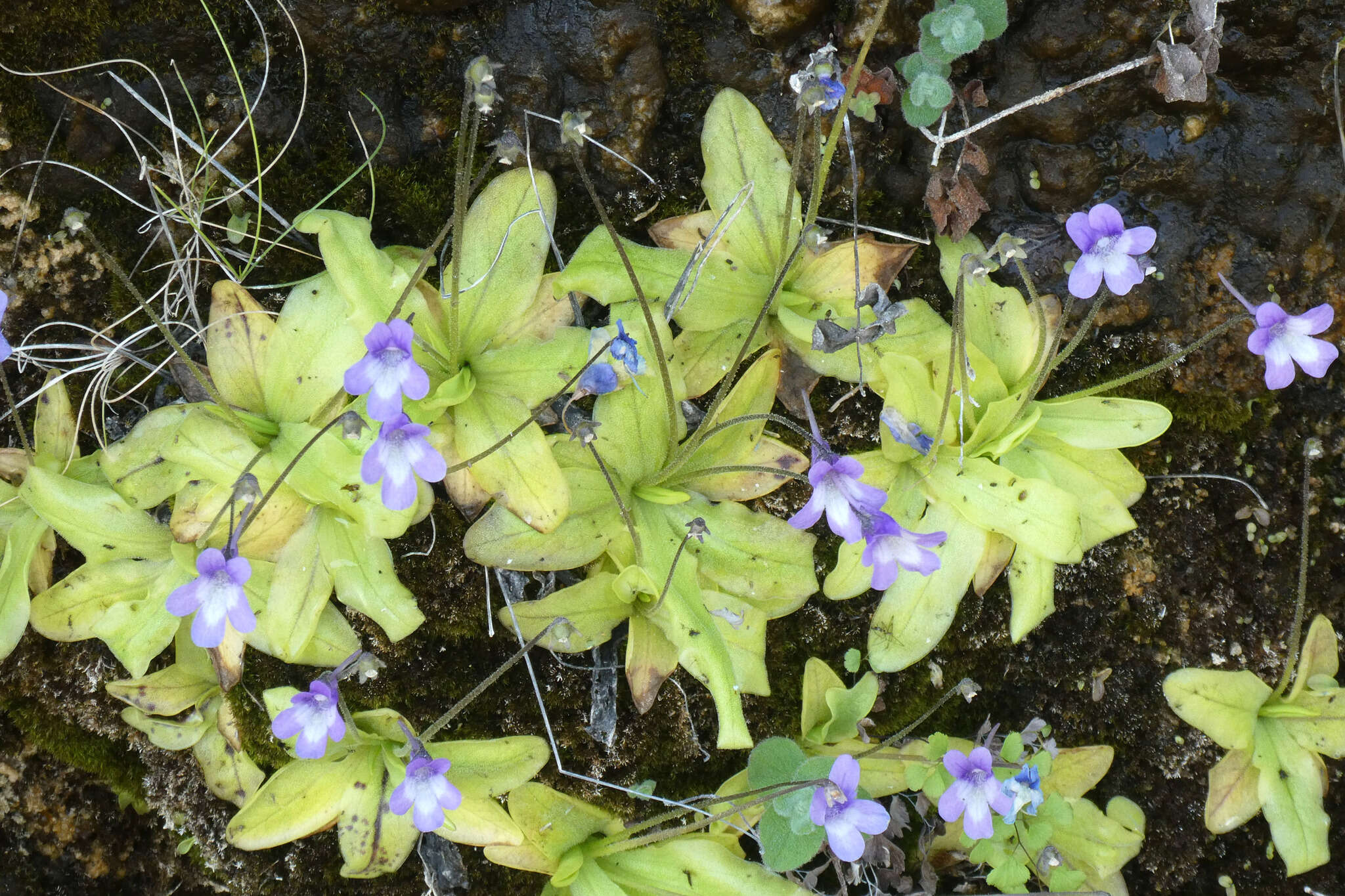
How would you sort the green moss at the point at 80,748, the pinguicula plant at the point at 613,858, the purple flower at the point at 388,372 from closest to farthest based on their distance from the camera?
the purple flower at the point at 388,372
the pinguicula plant at the point at 613,858
the green moss at the point at 80,748

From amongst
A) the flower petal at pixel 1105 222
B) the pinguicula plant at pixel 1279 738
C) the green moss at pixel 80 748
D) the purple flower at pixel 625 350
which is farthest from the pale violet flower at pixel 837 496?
the green moss at pixel 80 748

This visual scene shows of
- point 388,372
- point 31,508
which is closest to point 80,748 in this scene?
point 31,508

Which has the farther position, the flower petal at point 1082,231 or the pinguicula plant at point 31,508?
the pinguicula plant at point 31,508

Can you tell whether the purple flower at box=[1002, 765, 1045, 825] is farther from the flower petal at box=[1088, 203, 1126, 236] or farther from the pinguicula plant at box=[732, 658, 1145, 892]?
the flower petal at box=[1088, 203, 1126, 236]

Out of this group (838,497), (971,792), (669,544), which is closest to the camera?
(838,497)

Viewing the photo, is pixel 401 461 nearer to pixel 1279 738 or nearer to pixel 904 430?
pixel 904 430

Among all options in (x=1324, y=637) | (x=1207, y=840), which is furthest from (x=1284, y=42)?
(x=1207, y=840)

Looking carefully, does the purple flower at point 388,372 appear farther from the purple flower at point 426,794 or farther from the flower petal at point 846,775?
the flower petal at point 846,775
